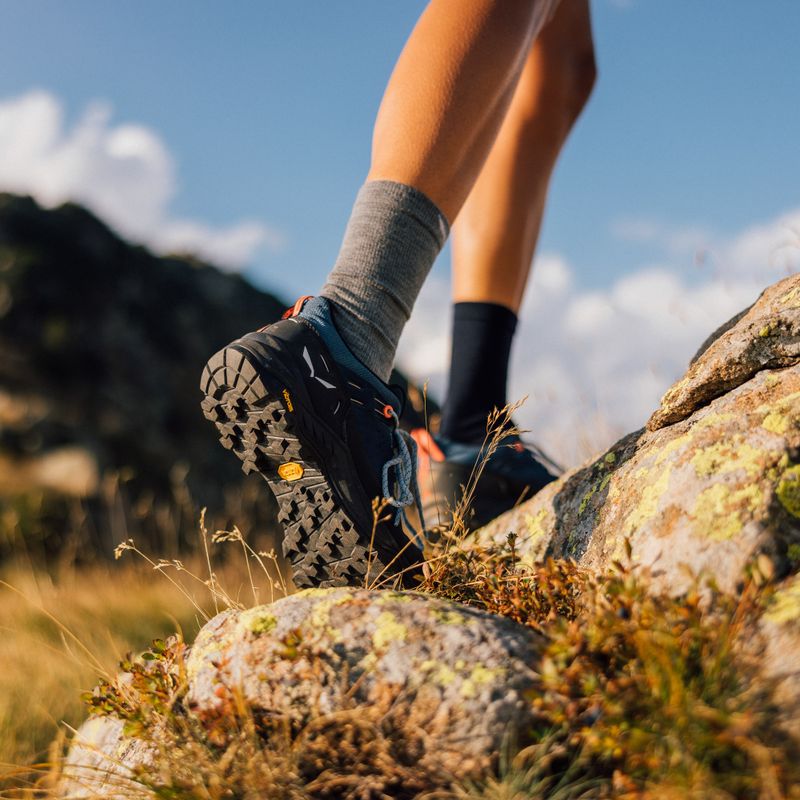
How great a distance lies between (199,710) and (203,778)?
146 mm

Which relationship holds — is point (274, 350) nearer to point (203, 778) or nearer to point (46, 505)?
point (203, 778)

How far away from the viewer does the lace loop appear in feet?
6.32

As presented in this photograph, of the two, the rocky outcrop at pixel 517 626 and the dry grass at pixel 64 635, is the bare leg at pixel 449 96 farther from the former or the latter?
the dry grass at pixel 64 635

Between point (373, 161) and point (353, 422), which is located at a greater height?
point (373, 161)

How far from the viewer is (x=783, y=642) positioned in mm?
1139

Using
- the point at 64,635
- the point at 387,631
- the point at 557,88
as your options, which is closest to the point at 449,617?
the point at 387,631

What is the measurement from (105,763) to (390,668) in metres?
0.92

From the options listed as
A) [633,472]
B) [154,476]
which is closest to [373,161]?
[633,472]

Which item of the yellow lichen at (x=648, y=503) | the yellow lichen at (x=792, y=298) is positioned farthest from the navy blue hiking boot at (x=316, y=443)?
the yellow lichen at (x=792, y=298)

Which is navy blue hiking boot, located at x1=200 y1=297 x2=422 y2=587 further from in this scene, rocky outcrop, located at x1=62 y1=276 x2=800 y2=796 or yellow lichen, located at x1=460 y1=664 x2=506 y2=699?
yellow lichen, located at x1=460 y1=664 x2=506 y2=699

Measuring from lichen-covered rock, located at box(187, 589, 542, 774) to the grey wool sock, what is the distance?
2.50 ft

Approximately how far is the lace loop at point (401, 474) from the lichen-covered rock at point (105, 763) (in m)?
0.78

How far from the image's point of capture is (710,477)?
1480mm

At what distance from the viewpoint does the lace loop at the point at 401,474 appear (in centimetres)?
193
